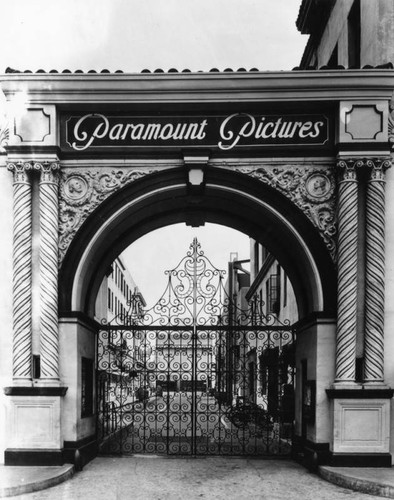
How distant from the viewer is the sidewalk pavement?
1062 cm

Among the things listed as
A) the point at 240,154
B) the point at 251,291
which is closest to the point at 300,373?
the point at 240,154

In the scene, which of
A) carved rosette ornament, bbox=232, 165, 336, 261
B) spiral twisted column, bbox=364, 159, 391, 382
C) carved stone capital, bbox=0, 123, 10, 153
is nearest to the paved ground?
spiral twisted column, bbox=364, 159, 391, 382

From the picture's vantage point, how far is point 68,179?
13.3 m

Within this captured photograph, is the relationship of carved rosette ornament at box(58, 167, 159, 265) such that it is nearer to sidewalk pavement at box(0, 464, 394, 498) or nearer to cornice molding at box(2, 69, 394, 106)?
cornice molding at box(2, 69, 394, 106)

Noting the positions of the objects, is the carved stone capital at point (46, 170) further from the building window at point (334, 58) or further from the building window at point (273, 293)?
the building window at point (273, 293)

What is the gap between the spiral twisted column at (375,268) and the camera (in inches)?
496

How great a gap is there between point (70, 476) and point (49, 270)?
11.9 feet

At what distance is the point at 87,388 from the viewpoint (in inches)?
555

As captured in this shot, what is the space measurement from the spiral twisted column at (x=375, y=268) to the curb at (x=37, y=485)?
5466 mm

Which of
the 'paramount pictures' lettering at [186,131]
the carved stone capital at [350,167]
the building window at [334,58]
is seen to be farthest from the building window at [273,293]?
the carved stone capital at [350,167]

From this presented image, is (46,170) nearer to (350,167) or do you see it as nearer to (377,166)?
(350,167)

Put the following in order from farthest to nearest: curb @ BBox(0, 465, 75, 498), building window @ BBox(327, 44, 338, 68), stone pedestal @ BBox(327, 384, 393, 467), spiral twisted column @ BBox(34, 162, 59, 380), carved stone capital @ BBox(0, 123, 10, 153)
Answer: building window @ BBox(327, 44, 338, 68), carved stone capital @ BBox(0, 123, 10, 153), spiral twisted column @ BBox(34, 162, 59, 380), stone pedestal @ BBox(327, 384, 393, 467), curb @ BBox(0, 465, 75, 498)

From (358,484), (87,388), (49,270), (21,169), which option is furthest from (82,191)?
(358,484)

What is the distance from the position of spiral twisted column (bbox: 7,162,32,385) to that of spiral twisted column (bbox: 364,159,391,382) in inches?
240
